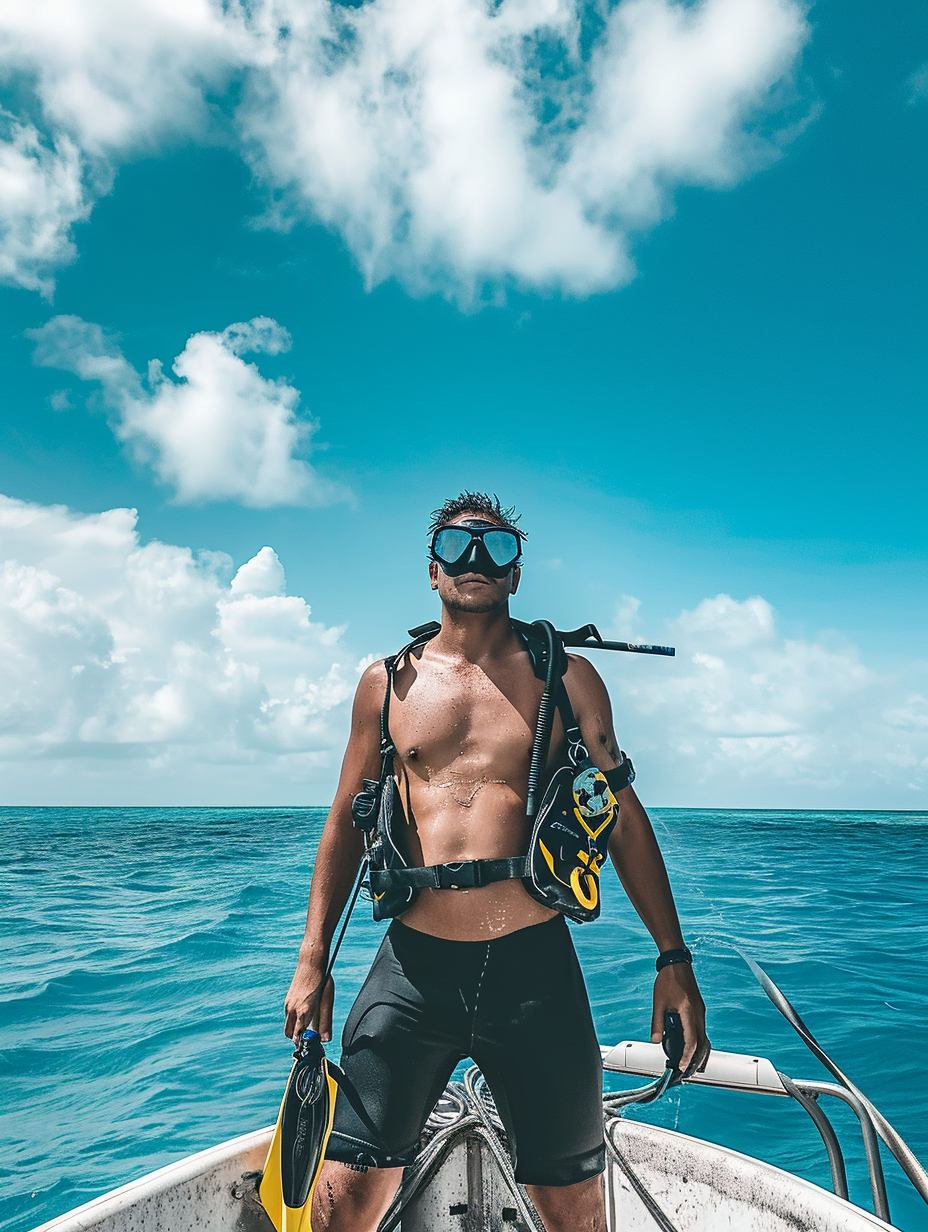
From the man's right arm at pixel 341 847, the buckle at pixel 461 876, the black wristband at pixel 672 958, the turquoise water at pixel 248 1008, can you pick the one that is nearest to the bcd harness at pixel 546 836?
the buckle at pixel 461 876

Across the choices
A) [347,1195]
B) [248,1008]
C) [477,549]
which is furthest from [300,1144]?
[248,1008]

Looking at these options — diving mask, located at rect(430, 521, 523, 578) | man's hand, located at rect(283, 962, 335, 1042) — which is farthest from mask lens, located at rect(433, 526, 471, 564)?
man's hand, located at rect(283, 962, 335, 1042)

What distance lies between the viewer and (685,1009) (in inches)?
80.8

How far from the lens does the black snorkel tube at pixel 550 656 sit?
208 centimetres

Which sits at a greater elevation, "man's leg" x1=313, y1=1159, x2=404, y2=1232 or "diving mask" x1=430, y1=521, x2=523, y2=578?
"diving mask" x1=430, y1=521, x2=523, y2=578

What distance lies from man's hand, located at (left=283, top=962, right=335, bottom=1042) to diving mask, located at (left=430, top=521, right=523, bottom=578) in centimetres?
112

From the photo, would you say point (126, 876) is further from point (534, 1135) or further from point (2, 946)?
point (534, 1135)

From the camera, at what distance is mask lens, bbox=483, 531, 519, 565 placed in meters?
2.21

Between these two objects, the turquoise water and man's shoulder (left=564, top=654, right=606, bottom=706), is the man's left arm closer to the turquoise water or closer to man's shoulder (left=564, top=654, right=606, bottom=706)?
man's shoulder (left=564, top=654, right=606, bottom=706)

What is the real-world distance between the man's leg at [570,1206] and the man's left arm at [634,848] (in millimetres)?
387

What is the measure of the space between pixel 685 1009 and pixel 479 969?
556mm

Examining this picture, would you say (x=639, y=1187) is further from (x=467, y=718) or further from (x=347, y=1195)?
(x=467, y=718)

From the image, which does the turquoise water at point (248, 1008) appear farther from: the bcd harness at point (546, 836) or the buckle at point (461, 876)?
the buckle at point (461, 876)

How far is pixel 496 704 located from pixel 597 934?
878cm
